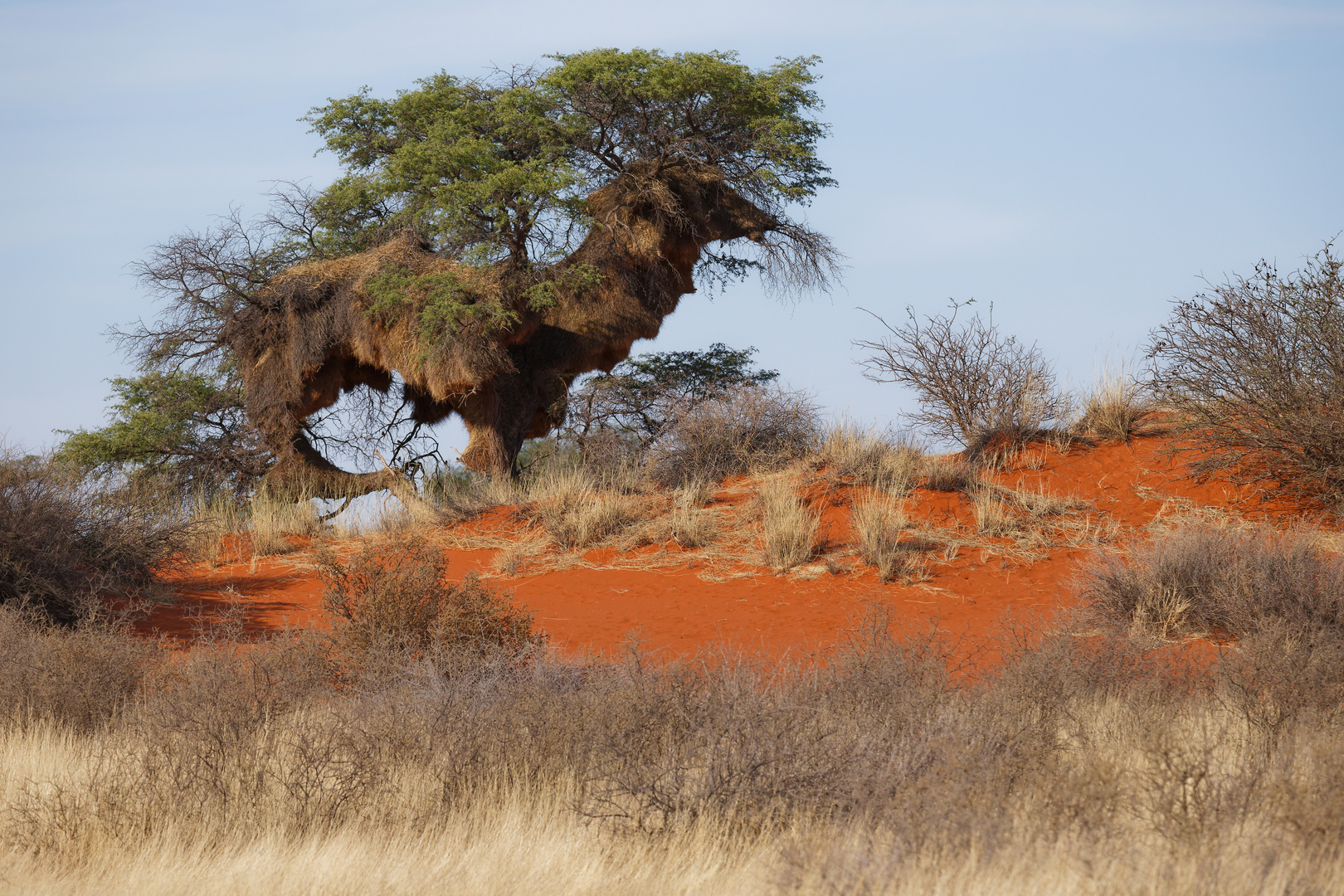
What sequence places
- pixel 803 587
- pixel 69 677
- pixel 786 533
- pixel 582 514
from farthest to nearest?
pixel 582 514, pixel 786 533, pixel 803 587, pixel 69 677

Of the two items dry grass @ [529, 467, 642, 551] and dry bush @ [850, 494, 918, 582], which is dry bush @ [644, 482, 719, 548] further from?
dry bush @ [850, 494, 918, 582]

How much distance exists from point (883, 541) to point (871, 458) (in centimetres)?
281

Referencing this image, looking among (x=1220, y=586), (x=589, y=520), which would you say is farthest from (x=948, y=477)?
(x=1220, y=586)

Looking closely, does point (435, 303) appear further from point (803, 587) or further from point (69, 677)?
point (69, 677)

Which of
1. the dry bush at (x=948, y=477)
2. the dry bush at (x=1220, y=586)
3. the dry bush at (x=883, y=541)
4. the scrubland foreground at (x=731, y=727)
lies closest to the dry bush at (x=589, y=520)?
the scrubland foreground at (x=731, y=727)

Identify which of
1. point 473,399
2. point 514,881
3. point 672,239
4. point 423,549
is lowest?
point 514,881

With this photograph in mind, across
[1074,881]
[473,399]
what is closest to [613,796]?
[1074,881]

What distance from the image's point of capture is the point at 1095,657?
265 inches

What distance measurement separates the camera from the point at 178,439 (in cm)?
2048

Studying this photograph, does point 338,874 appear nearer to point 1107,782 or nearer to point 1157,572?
point 1107,782

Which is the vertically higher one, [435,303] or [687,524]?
[435,303]

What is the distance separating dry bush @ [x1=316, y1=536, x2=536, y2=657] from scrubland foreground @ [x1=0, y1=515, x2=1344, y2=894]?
14.5 inches

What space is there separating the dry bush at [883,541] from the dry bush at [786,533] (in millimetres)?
568

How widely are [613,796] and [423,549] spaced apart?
418 cm
